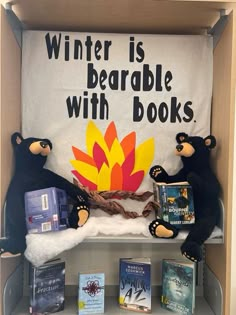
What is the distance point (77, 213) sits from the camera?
1.24 m

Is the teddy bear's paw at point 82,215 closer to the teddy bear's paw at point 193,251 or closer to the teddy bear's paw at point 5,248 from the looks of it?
the teddy bear's paw at point 5,248

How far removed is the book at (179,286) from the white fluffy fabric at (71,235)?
176 mm

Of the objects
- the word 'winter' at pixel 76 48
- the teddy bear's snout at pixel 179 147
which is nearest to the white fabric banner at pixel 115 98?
the word 'winter' at pixel 76 48

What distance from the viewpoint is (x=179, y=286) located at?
4.37 feet


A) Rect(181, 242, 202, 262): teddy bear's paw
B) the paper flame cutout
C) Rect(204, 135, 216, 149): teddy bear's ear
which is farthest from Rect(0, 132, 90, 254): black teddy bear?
Rect(204, 135, 216, 149): teddy bear's ear

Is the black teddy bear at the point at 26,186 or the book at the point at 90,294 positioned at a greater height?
the black teddy bear at the point at 26,186

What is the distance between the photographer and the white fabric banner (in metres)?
1.43

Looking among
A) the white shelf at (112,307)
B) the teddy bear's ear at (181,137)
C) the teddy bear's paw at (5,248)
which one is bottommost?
the white shelf at (112,307)

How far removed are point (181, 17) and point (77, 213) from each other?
75 centimetres

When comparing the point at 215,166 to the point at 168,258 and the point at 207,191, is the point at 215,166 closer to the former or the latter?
the point at 207,191

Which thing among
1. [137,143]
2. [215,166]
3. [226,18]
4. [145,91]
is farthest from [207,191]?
[226,18]

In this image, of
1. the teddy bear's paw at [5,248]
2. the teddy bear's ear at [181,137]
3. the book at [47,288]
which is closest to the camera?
the teddy bear's paw at [5,248]

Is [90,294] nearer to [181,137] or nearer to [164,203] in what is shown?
[164,203]

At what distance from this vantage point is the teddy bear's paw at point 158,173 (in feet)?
4.55
